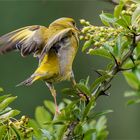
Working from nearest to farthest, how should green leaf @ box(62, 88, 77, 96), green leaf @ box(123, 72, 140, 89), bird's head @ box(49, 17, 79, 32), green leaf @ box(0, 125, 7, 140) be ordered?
green leaf @ box(0, 125, 7, 140) < green leaf @ box(62, 88, 77, 96) < green leaf @ box(123, 72, 140, 89) < bird's head @ box(49, 17, 79, 32)

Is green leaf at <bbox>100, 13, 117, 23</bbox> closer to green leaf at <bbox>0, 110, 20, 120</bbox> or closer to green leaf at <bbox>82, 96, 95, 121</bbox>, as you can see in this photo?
green leaf at <bbox>82, 96, 95, 121</bbox>

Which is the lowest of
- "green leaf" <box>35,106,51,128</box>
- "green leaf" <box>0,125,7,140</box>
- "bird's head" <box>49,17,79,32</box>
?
"green leaf" <box>35,106,51,128</box>

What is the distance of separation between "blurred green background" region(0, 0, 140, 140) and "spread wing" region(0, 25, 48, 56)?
5.85 meters

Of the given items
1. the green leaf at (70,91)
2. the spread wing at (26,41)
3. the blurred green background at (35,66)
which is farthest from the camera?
the blurred green background at (35,66)

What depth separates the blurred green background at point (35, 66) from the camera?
9867 millimetres

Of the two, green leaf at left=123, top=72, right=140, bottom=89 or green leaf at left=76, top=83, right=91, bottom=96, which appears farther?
green leaf at left=123, top=72, right=140, bottom=89

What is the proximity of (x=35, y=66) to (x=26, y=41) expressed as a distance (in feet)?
22.7

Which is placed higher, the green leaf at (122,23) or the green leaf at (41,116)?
Result: the green leaf at (122,23)

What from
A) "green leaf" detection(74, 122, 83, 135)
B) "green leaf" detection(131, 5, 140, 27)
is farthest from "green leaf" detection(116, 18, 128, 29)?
"green leaf" detection(74, 122, 83, 135)

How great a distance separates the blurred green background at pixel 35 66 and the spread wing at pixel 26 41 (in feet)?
19.2

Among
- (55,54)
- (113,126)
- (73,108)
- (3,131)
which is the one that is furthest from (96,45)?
(113,126)

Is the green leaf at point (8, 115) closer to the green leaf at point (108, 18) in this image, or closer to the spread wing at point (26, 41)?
the green leaf at point (108, 18)

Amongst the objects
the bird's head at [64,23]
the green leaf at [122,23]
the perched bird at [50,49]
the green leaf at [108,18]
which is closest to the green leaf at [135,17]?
the green leaf at [122,23]

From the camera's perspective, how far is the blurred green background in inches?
388
